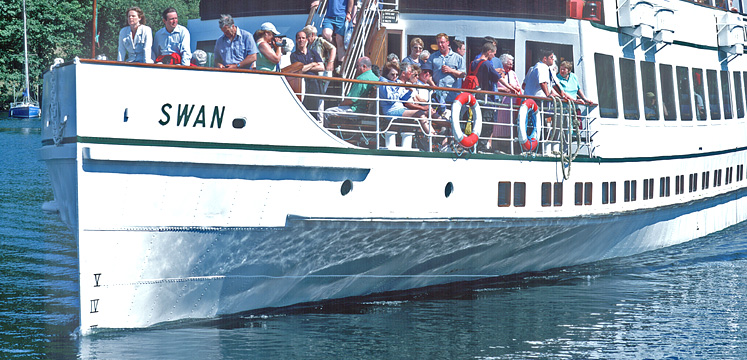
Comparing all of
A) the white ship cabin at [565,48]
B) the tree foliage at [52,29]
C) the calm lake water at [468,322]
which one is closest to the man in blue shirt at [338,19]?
the white ship cabin at [565,48]

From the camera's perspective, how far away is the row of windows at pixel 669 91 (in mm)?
13336

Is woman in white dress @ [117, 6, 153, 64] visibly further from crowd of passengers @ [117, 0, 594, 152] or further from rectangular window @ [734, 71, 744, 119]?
rectangular window @ [734, 71, 744, 119]

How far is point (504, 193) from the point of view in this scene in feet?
37.4

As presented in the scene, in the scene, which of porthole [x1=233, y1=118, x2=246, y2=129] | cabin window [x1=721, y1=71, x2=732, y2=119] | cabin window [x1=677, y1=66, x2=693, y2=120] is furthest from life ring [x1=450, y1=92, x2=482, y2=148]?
cabin window [x1=721, y1=71, x2=732, y2=119]

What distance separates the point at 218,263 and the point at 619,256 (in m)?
6.67

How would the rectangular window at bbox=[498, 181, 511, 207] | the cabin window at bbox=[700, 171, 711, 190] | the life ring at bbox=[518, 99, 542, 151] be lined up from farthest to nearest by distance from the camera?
1. the cabin window at bbox=[700, 171, 711, 190]
2. the rectangular window at bbox=[498, 181, 511, 207]
3. the life ring at bbox=[518, 99, 542, 151]

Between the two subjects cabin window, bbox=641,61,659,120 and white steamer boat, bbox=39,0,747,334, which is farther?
cabin window, bbox=641,61,659,120

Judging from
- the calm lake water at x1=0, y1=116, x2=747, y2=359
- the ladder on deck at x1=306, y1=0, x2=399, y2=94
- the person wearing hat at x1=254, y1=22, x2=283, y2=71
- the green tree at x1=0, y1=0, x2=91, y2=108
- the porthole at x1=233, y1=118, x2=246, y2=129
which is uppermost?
the green tree at x1=0, y1=0, x2=91, y2=108

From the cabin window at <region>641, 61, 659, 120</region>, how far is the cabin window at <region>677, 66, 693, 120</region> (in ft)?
3.07

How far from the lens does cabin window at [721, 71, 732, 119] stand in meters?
17.2

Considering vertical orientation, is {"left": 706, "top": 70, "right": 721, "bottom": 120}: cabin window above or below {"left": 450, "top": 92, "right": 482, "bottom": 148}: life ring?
above

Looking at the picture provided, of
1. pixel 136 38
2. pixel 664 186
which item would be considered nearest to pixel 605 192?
pixel 664 186

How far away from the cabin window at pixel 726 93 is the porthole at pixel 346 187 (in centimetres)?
931

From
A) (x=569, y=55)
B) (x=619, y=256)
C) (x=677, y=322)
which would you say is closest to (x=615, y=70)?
(x=569, y=55)
